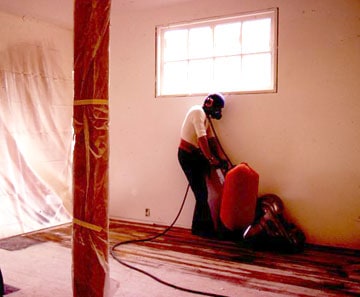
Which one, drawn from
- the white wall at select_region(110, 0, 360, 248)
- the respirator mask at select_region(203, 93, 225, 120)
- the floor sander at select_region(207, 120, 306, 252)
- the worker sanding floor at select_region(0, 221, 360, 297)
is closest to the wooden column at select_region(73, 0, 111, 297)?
the worker sanding floor at select_region(0, 221, 360, 297)

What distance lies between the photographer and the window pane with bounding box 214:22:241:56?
386 cm

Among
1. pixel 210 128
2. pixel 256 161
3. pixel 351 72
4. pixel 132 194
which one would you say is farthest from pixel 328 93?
pixel 132 194

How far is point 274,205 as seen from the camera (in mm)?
3457

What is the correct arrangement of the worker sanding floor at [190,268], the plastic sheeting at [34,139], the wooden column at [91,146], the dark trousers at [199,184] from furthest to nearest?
the plastic sheeting at [34,139], the dark trousers at [199,184], the worker sanding floor at [190,268], the wooden column at [91,146]

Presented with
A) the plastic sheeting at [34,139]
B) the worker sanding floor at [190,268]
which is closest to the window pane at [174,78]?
the plastic sheeting at [34,139]

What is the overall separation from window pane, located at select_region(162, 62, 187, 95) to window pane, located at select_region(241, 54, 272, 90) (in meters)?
0.70

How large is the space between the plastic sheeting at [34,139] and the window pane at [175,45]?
4.64ft

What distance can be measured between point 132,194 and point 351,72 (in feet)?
8.85

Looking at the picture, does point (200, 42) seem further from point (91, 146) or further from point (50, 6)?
→ point (91, 146)

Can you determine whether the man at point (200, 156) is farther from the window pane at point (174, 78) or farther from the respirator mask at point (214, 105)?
the window pane at point (174, 78)

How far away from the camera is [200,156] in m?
3.86

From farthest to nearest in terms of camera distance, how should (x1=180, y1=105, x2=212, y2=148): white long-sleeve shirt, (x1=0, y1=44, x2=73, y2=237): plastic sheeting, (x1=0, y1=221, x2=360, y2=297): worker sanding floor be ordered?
(x1=0, y1=44, x2=73, y2=237): plastic sheeting → (x1=180, y1=105, x2=212, y2=148): white long-sleeve shirt → (x1=0, y1=221, x2=360, y2=297): worker sanding floor

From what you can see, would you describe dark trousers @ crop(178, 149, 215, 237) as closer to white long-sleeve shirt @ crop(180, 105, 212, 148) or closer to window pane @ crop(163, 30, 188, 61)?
white long-sleeve shirt @ crop(180, 105, 212, 148)

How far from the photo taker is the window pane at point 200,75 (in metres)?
4.01
